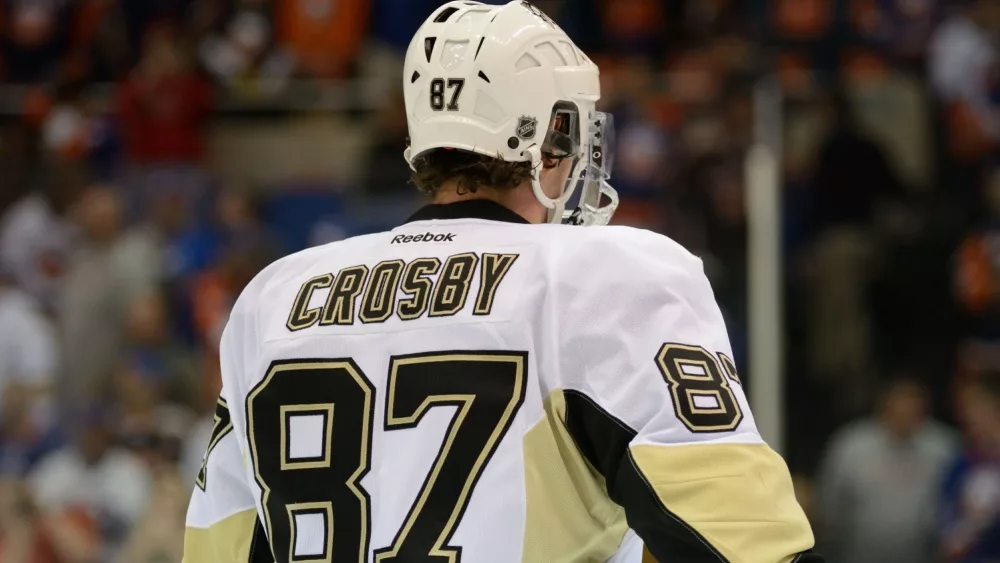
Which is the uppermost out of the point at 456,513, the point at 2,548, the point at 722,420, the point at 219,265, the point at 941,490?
the point at 722,420

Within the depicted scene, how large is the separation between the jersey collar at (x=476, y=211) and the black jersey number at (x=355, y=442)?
0.80 ft

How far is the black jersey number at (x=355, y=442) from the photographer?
2.00 m

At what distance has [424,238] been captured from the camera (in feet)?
7.13

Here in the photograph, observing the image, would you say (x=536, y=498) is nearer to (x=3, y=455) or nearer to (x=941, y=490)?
(x=941, y=490)

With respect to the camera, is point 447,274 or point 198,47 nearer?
point 447,274

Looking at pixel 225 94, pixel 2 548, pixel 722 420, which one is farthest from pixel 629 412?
pixel 225 94

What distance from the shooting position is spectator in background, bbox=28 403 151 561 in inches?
254

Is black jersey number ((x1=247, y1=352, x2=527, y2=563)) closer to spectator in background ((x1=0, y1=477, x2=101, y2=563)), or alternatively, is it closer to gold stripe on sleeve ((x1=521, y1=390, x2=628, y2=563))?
gold stripe on sleeve ((x1=521, y1=390, x2=628, y2=563))

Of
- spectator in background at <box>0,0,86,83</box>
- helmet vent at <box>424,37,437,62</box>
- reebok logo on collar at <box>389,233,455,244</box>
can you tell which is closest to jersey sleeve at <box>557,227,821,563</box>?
reebok logo on collar at <box>389,233,455,244</box>

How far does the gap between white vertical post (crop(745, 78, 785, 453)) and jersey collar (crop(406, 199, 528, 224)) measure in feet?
12.5

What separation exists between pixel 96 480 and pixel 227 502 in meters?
4.54

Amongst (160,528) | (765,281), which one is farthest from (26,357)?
(765,281)

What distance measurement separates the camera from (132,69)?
338 inches

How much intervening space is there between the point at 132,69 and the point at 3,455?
8.80ft
